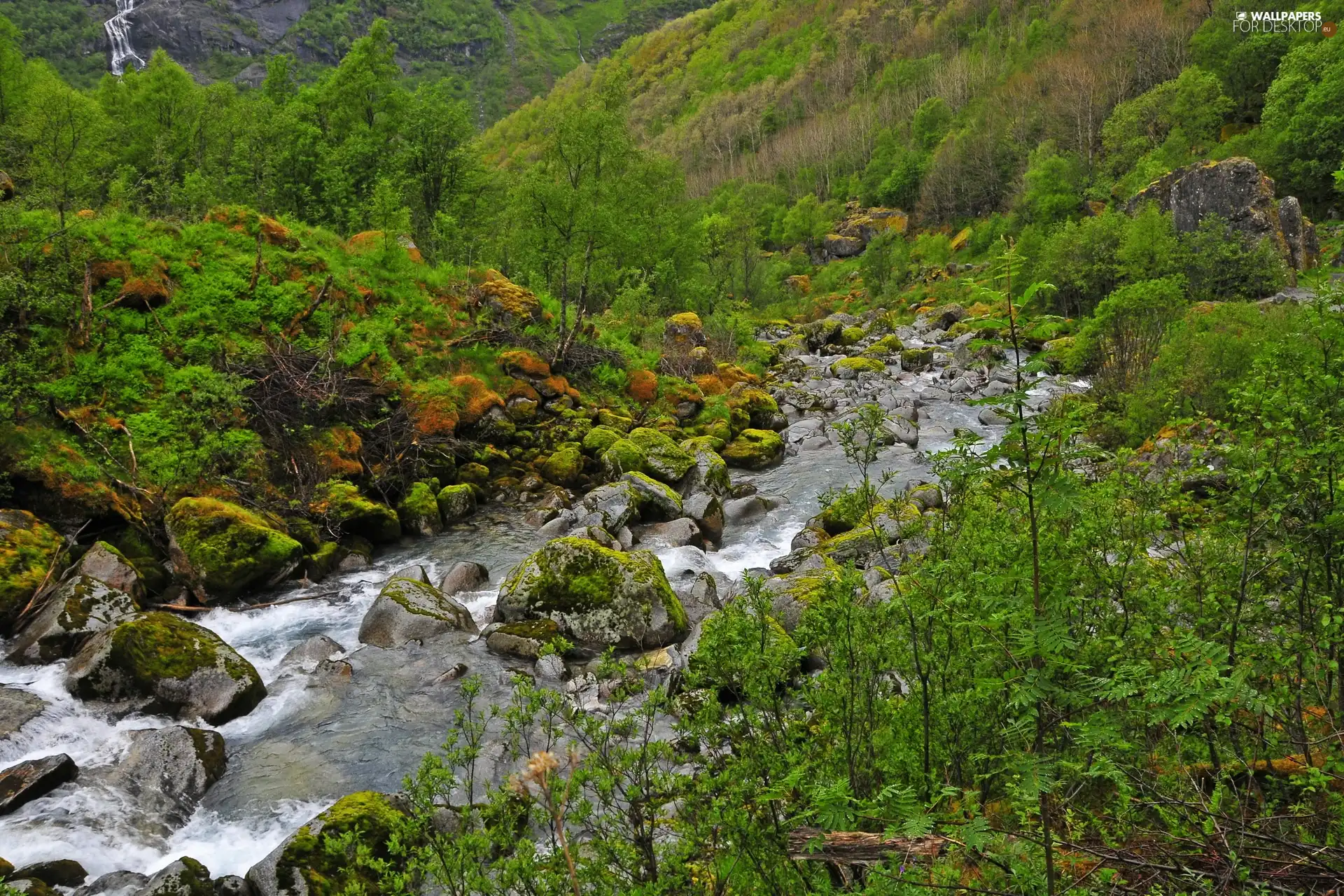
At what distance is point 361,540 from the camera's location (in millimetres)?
16438

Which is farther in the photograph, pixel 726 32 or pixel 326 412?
pixel 726 32

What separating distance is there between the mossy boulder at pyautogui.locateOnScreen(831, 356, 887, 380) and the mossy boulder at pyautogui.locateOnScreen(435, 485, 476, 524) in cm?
2366

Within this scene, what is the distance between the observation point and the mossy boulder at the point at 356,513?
16141 mm

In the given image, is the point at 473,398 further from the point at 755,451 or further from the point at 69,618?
the point at 69,618

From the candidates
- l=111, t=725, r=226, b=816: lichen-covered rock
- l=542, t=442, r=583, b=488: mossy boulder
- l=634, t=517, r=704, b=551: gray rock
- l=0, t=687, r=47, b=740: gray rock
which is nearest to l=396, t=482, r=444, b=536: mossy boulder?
l=542, t=442, r=583, b=488: mossy boulder

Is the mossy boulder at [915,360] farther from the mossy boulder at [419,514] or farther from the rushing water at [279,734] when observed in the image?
the mossy boulder at [419,514]

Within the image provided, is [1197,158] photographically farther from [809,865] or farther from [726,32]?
[726,32]

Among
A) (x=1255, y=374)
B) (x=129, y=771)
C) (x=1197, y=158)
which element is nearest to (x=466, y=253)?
(x=129, y=771)

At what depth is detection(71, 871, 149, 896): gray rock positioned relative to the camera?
6.60 meters

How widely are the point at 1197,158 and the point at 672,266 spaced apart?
3536cm

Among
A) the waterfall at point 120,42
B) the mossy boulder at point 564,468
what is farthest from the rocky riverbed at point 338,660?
the waterfall at point 120,42

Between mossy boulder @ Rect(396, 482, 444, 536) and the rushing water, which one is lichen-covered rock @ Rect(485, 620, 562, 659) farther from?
mossy boulder @ Rect(396, 482, 444, 536)

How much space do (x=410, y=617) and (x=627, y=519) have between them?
5.79m

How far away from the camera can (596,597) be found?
40.1 feet
